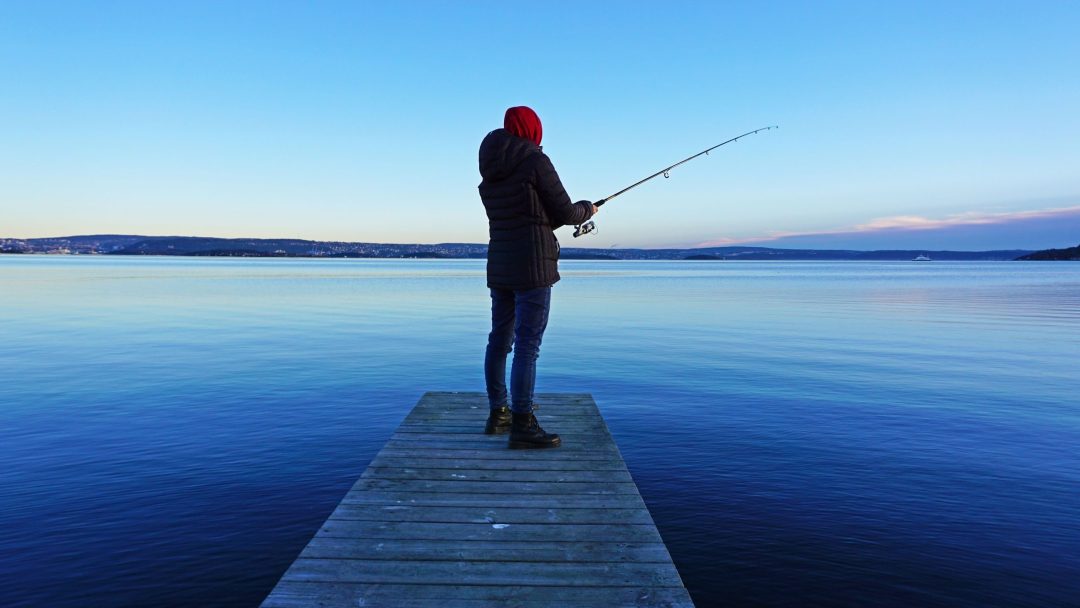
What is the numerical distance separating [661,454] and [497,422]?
10.8ft

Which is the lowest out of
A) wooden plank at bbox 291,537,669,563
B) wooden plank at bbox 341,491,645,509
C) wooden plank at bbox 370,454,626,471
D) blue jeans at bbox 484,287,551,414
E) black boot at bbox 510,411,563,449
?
wooden plank at bbox 370,454,626,471

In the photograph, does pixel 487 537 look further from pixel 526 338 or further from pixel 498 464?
pixel 526 338

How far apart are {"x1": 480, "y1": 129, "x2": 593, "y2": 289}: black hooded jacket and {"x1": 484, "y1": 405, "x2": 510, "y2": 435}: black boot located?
1.19 metres

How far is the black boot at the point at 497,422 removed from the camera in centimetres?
606

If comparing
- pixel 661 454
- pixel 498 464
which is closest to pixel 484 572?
pixel 498 464

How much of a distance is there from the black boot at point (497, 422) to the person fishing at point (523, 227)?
0.48m

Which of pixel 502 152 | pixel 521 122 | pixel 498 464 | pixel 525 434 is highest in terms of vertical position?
pixel 521 122

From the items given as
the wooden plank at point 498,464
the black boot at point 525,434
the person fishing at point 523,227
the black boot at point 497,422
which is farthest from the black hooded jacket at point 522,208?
the wooden plank at point 498,464

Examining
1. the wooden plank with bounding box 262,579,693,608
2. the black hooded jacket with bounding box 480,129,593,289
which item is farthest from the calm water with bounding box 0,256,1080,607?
the black hooded jacket with bounding box 480,129,593,289

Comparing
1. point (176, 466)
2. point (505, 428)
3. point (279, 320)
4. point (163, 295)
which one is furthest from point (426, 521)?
point (163, 295)

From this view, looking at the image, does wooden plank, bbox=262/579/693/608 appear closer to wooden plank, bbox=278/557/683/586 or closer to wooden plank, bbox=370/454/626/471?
wooden plank, bbox=278/557/683/586

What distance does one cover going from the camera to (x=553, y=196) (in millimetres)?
5227

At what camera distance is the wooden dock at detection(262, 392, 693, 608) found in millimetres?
3172

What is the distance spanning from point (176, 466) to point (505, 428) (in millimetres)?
4265
